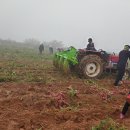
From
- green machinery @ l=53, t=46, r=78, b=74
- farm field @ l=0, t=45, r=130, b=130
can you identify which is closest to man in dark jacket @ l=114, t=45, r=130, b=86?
farm field @ l=0, t=45, r=130, b=130

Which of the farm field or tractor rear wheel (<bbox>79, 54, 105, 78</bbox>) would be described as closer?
the farm field

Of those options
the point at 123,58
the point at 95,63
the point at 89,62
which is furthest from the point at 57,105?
the point at 95,63

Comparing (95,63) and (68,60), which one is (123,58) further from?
(68,60)

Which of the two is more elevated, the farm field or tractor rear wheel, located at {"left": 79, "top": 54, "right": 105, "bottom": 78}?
tractor rear wheel, located at {"left": 79, "top": 54, "right": 105, "bottom": 78}

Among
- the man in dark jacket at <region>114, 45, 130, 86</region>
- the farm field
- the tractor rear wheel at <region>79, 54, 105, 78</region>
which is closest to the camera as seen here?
the farm field

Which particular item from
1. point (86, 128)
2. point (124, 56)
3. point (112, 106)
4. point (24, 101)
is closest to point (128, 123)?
point (86, 128)

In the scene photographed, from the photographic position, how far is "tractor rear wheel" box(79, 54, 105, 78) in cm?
1294

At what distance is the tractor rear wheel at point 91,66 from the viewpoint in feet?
42.4

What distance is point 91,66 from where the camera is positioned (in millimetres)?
13094

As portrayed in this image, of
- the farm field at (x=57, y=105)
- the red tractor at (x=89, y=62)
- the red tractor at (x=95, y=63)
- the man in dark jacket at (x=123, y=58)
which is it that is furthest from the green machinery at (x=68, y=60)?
the man in dark jacket at (x=123, y=58)

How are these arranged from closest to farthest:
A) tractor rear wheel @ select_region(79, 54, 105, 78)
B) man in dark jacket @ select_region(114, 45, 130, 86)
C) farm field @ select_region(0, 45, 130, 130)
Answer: farm field @ select_region(0, 45, 130, 130)
man in dark jacket @ select_region(114, 45, 130, 86)
tractor rear wheel @ select_region(79, 54, 105, 78)

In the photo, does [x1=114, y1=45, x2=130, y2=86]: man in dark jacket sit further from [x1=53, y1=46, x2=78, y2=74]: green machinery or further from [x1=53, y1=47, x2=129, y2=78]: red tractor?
[x1=53, y1=46, x2=78, y2=74]: green machinery

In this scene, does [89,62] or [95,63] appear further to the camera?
[95,63]

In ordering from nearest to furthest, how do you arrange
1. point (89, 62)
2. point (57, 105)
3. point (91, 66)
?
point (57, 105)
point (89, 62)
point (91, 66)
